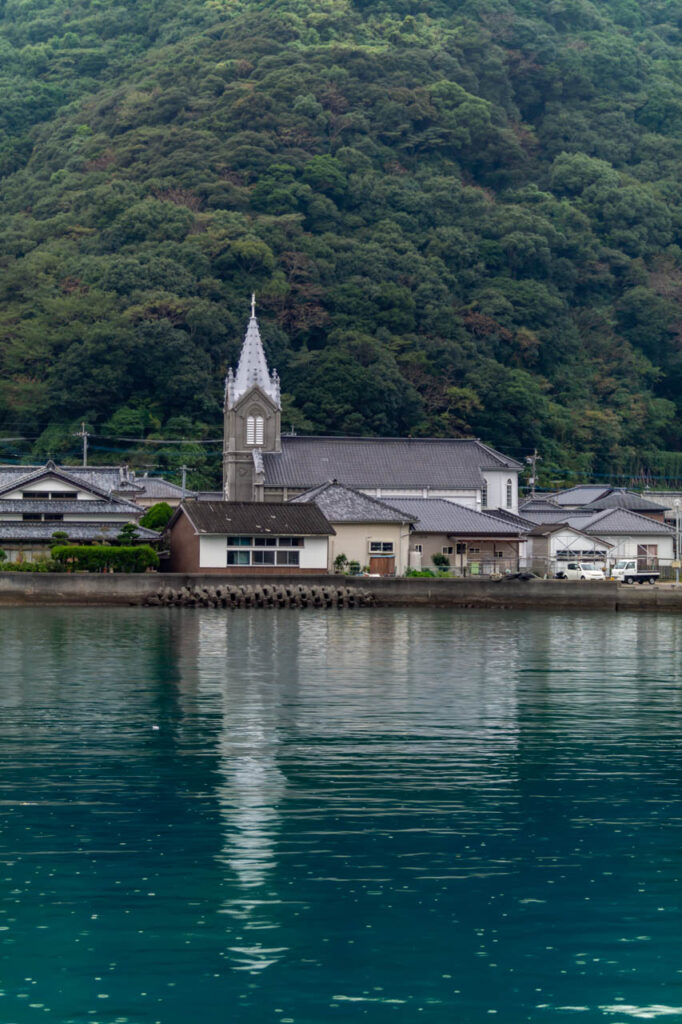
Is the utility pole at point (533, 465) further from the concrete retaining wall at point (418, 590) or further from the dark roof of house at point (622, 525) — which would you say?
the concrete retaining wall at point (418, 590)

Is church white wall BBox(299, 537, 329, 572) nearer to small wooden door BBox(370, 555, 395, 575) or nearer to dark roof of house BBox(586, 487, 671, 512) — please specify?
small wooden door BBox(370, 555, 395, 575)

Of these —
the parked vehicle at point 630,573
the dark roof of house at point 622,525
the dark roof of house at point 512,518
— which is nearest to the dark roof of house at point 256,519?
the dark roof of house at point 512,518

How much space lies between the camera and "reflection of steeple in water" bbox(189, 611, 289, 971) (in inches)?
529

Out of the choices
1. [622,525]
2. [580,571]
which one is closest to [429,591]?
[580,571]

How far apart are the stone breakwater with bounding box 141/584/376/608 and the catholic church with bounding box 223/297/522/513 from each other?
740 inches

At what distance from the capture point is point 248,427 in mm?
84375

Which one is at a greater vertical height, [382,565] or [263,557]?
[263,557]

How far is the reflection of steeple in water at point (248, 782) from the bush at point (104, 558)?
916 inches

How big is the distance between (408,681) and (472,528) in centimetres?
4039

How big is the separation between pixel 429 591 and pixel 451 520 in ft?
38.6

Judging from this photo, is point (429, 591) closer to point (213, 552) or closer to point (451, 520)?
point (213, 552)

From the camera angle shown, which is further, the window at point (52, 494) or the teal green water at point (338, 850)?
the window at point (52, 494)

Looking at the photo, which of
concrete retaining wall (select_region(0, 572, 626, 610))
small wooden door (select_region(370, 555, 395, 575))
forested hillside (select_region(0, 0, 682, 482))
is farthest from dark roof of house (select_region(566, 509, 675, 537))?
forested hillside (select_region(0, 0, 682, 482))

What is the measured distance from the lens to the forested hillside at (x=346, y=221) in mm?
110562
